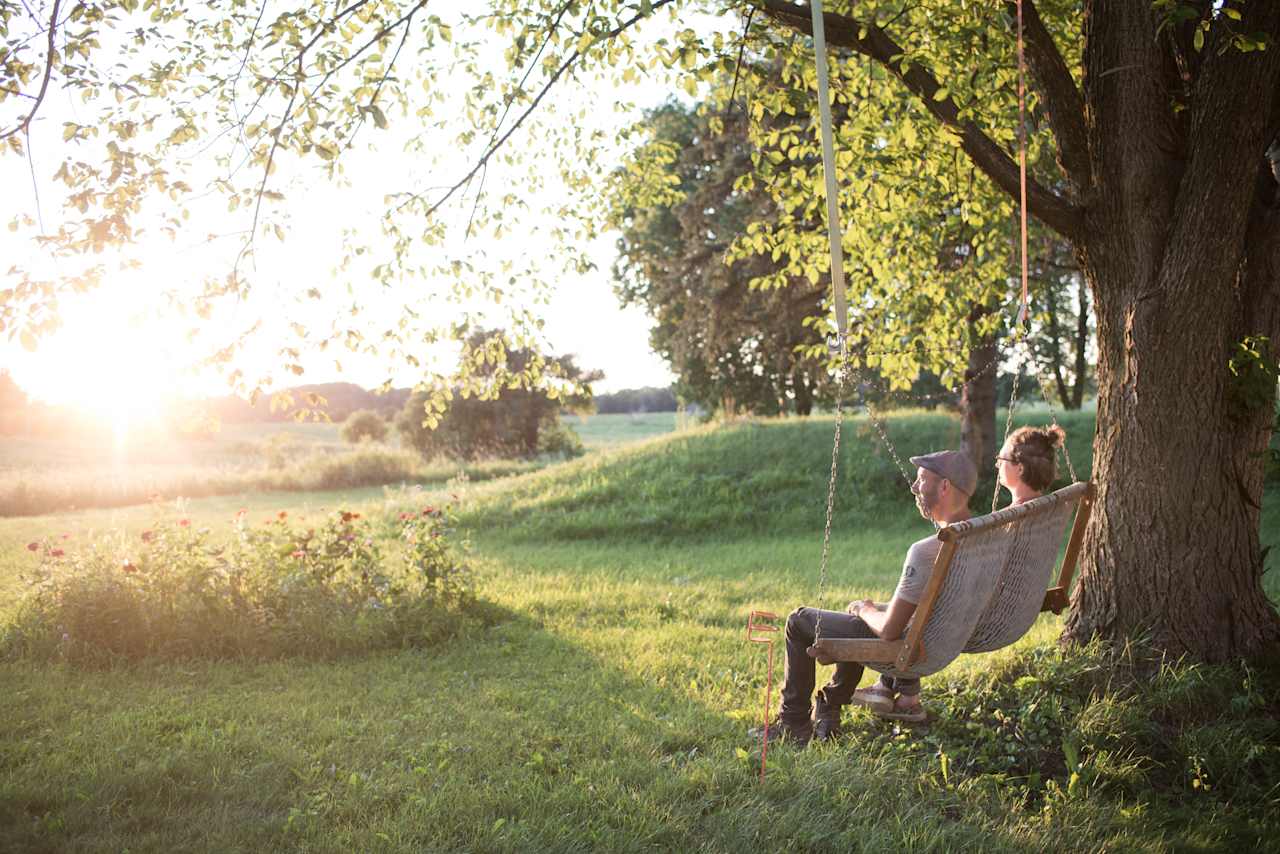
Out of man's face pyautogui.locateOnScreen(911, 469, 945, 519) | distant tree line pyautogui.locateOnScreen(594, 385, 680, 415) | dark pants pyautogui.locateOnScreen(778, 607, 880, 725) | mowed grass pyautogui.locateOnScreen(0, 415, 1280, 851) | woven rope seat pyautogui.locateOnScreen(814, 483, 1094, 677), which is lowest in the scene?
mowed grass pyautogui.locateOnScreen(0, 415, 1280, 851)

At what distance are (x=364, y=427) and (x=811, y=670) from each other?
1366 inches

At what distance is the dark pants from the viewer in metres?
4.62

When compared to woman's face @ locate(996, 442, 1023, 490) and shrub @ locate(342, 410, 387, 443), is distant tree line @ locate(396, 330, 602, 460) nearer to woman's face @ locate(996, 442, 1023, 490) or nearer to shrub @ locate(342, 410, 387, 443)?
shrub @ locate(342, 410, 387, 443)

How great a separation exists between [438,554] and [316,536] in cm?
105

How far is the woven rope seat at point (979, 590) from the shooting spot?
384 cm

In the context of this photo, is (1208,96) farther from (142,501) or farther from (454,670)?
(142,501)

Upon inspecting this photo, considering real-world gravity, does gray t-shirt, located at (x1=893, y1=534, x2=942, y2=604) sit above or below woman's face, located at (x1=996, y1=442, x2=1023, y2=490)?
below

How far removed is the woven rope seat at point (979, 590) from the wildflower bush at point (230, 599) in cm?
425

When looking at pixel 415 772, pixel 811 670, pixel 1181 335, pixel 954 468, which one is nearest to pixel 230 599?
pixel 415 772

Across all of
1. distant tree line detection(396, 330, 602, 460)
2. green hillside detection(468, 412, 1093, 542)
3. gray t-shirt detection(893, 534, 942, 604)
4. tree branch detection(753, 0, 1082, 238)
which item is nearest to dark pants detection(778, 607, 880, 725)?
gray t-shirt detection(893, 534, 942, 604)

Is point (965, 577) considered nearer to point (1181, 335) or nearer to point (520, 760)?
point (1181, 335)

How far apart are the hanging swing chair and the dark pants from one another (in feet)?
0.44

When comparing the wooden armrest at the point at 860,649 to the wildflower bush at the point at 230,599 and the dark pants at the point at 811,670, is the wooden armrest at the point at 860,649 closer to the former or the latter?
the dark pants at the point at 811,670

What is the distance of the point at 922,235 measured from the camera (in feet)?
25.5
